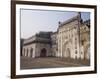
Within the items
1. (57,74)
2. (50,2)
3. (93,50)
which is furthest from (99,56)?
(50,2)

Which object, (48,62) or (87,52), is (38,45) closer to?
(48,62)

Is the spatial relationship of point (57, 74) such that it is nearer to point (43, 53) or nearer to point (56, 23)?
point (43, 53)

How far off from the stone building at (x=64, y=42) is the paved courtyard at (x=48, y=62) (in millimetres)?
42

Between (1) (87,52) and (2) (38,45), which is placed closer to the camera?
(2) (38,45)

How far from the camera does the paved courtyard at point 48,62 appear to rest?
1.99 metres

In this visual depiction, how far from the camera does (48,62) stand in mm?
2066

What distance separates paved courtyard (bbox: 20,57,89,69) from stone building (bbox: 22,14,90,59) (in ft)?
0.14

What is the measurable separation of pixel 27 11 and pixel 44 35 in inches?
11.8

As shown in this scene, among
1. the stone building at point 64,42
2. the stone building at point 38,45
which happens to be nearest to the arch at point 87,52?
the stone building at point 64,42

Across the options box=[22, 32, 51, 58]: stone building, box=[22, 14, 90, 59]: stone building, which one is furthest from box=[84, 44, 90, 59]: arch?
box=[22, 32, 51, 58]: stone building

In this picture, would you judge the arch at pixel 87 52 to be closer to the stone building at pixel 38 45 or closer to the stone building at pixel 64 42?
the stone building at pixel 64 42

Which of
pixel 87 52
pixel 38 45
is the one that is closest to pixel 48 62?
pixel 38 45

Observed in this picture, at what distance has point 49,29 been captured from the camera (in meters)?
2.06

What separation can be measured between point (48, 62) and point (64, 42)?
0.27 m
